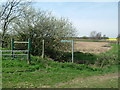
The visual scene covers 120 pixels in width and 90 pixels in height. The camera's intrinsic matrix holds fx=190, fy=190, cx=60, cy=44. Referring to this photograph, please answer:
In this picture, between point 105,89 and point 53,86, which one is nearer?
point 105,89

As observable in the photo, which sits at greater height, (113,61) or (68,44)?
(68,44)

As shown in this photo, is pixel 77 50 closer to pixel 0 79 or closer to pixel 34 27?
pixel 34 27

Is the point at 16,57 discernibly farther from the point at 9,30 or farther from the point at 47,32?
the point at 9,30

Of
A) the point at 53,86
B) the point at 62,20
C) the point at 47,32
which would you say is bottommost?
the point at 53,86

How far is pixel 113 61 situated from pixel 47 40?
6.83m

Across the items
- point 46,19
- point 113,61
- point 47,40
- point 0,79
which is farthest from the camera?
point 46,19

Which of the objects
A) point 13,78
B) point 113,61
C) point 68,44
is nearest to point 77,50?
point 68,44

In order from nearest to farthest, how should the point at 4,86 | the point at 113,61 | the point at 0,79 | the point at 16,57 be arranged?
the point at 4,86 → the point at 0,79 → the point at 16,57 → the point at 113,61

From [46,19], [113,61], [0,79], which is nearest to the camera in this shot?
[0,79]

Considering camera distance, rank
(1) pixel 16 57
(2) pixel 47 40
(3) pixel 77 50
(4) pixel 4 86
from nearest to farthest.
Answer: (4) pixel 4 86, (1) pixel 16 57, (2) pixel 47 40, (3) pixel 77 50

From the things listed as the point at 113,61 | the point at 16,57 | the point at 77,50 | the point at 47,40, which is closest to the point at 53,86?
the point at 16,57

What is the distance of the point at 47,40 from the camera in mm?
19016

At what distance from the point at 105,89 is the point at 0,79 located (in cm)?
427

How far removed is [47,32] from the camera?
19.5 metres
